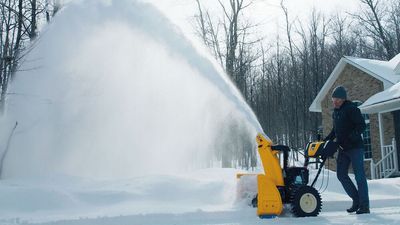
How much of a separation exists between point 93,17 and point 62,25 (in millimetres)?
799

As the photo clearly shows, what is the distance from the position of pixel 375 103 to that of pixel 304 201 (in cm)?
1198

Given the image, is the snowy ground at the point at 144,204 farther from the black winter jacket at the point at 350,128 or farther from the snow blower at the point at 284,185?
the black winter jacket at the point at 350,128

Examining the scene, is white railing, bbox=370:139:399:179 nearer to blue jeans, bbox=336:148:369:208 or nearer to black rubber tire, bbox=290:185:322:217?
blue jeans, bbox=336:148:369:208

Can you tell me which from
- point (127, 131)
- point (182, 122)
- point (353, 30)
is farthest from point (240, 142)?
point (353, 30)

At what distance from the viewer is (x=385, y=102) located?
51.2 feet

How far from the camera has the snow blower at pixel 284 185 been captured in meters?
5.49

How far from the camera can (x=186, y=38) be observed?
32.1 feet

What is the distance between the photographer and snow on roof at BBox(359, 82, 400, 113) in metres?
15.5

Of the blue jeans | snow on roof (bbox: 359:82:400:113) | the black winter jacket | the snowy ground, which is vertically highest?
snow on roof (bbox: 359:82:400:113)

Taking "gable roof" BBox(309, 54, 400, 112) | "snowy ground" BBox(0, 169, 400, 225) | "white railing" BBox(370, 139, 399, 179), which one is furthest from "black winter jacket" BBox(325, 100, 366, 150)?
"gable roof" BBox(309, 54, 400, 112)

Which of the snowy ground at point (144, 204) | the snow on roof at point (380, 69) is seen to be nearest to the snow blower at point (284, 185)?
the snowy ground at point (144, 204)

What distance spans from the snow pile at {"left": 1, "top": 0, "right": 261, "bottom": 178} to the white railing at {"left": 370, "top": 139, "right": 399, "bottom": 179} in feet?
27.4

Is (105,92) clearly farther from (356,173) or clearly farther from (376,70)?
(376,70)

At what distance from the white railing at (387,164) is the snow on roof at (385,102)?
4.60ft
